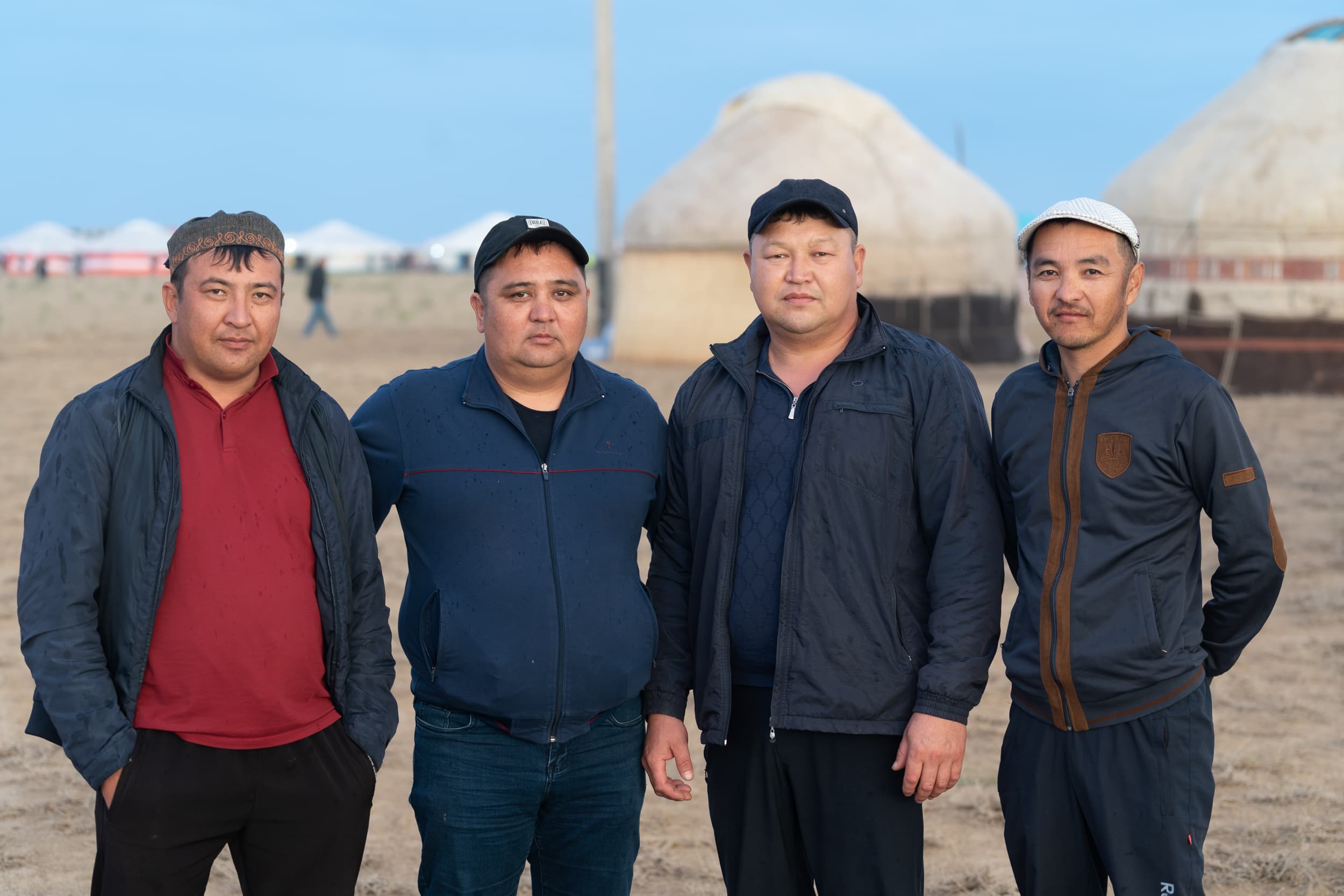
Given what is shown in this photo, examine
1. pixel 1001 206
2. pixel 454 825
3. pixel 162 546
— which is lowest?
pixel 454 825

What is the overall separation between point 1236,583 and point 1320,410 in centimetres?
953

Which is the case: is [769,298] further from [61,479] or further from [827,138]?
[827,138]

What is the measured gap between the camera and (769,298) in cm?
236

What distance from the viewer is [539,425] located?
2.38m

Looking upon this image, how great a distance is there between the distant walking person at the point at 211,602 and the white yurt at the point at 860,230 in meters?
10.9

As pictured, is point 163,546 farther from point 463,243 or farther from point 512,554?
point 463,243

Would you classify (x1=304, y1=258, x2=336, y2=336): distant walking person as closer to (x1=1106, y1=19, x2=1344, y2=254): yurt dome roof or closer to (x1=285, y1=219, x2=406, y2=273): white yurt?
(x1=1106, y1=19, x2=1344, y2=254): yurt dome roof

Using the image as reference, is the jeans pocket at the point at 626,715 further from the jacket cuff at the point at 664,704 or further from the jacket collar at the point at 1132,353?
the jacket collar at the point at 1132,353

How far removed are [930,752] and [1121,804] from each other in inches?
13.0

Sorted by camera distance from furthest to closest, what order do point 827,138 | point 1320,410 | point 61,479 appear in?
point 827,138 → point 1320,410 → point 61,479

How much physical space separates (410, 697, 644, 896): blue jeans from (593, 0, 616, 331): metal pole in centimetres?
1501

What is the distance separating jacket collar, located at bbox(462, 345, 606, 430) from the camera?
7.70 feet

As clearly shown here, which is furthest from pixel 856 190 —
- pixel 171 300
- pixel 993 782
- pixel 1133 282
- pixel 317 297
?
pixel 171 300

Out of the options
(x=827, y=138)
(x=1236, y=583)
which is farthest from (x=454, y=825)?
(x=827, y=138)
